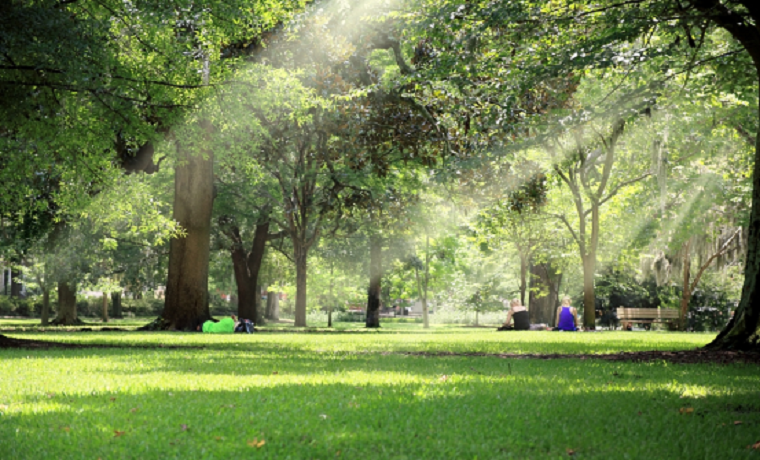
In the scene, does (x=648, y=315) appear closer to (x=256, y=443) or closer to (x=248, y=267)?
(x=248, y=267)

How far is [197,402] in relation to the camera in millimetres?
7199

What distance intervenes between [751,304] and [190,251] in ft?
56.8

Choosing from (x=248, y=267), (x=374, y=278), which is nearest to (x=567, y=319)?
(x=374, y=278)

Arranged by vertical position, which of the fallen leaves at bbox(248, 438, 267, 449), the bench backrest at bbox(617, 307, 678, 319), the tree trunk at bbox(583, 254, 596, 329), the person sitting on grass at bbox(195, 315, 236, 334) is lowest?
Result: the fallen leaves at bbox(248, 438, 267, 449)

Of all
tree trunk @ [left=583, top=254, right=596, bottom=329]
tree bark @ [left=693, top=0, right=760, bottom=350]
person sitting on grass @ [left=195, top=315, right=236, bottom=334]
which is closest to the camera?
tree bark @ [left=693, top=0, right=760, bottom=350]

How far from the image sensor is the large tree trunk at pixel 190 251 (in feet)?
81.5

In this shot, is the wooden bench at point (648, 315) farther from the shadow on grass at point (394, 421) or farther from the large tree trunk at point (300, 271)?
the shadow on grass at point (394, 421)

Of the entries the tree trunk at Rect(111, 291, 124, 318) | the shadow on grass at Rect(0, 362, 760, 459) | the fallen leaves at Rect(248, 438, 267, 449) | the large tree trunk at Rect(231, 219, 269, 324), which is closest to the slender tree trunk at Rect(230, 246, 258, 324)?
the large tree trunk at Rect(231, 219, 269, 324)

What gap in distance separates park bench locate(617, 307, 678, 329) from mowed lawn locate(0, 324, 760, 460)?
98.0ft

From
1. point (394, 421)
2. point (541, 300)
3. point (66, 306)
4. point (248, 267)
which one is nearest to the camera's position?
point (394, 421)

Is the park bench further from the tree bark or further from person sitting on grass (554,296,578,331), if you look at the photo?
the tree bark

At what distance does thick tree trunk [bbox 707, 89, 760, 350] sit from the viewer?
44.5 ft

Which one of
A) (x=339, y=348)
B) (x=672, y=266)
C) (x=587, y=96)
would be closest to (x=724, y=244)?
(x=672, y=266)

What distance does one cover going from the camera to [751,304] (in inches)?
533
